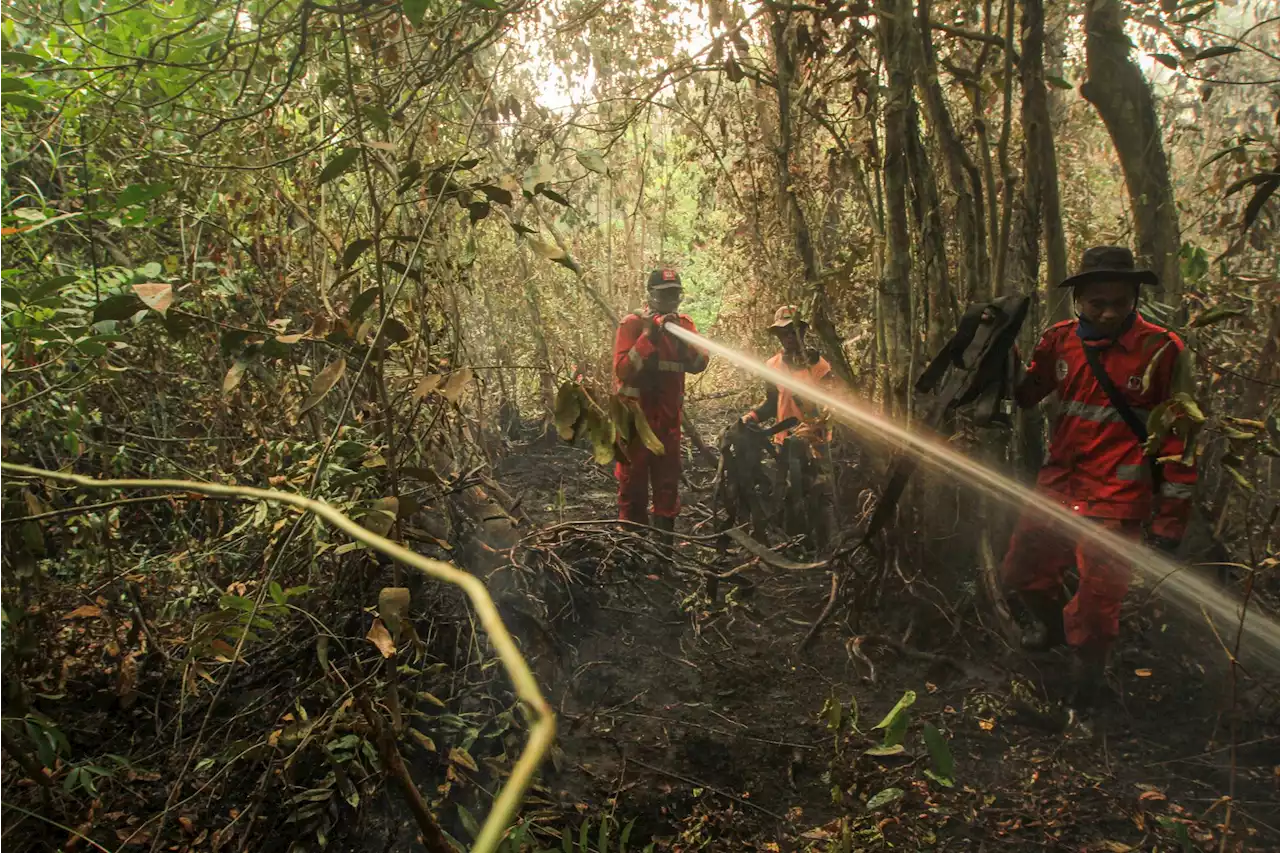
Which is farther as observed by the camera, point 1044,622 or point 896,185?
point 1044,622

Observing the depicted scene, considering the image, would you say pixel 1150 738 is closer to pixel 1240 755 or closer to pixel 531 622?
pixel 1240 755

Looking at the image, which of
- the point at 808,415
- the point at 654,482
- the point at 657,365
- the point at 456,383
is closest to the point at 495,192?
the point at 456,383

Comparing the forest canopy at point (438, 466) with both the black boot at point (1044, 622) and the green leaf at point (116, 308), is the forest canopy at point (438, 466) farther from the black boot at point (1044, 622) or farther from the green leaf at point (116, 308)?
the black boot at point (1044, 622)

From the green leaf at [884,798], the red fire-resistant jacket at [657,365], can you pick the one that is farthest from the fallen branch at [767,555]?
the green leaf at [884,798]

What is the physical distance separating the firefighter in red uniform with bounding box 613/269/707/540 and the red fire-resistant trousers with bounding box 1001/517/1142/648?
226 centimetres

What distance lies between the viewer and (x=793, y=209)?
4.01 metres

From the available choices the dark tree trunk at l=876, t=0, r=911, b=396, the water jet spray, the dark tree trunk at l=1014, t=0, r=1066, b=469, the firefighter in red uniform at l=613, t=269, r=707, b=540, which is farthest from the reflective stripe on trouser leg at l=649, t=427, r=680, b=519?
the dark tree trunk at l=1014, t=0, r=1066, b=469

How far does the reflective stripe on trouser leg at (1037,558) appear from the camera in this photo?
3.44 m

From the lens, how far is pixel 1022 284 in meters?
3.71

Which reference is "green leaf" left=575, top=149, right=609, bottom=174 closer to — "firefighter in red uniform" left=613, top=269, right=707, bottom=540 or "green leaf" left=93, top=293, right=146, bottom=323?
"green leaf" left=93, top=293, right=146, bottom=323

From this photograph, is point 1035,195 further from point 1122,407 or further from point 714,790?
point 714,790

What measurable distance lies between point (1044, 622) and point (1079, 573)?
0.34m

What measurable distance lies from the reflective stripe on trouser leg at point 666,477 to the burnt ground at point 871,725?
73cm

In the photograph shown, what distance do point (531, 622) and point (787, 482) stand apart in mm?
2416
